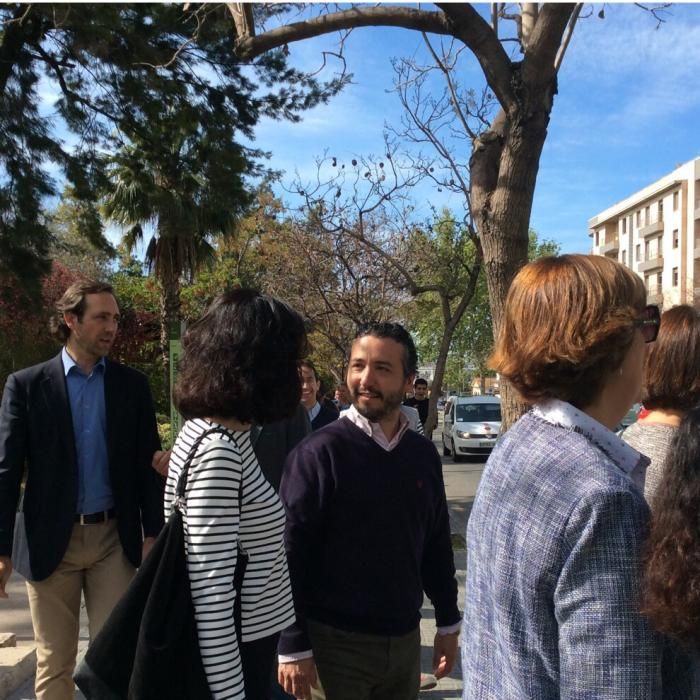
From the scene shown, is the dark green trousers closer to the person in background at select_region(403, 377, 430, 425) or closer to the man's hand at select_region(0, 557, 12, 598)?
the man's hand at select_region(0, 557, 12, 598)

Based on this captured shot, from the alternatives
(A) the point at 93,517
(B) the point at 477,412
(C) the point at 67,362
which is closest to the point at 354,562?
(A) the point at 93,517

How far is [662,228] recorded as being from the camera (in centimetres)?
6088

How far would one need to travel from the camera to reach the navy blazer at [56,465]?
3037 mm

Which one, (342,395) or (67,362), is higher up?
(67,362)

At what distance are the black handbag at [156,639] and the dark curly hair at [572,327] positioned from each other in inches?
37.2

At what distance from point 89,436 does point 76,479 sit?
21 cm

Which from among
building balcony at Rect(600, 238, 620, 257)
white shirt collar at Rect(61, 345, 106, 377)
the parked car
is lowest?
the parked car

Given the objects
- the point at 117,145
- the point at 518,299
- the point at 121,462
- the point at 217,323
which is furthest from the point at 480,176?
the point at 117,145

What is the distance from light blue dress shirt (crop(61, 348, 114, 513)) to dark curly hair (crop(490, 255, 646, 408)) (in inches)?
91.9

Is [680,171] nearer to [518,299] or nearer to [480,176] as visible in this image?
[480,176]

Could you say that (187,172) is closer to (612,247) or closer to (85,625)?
(85,625)

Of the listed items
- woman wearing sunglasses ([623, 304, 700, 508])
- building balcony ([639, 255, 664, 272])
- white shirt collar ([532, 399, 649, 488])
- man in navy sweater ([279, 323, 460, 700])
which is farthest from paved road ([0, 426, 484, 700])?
building balcony ([639, 255, 664, 272])

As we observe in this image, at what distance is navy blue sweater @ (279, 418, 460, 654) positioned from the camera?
2.44m

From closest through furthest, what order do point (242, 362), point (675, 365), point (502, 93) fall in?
point (242, 362) < point (675, 365) < point (502, 93)
